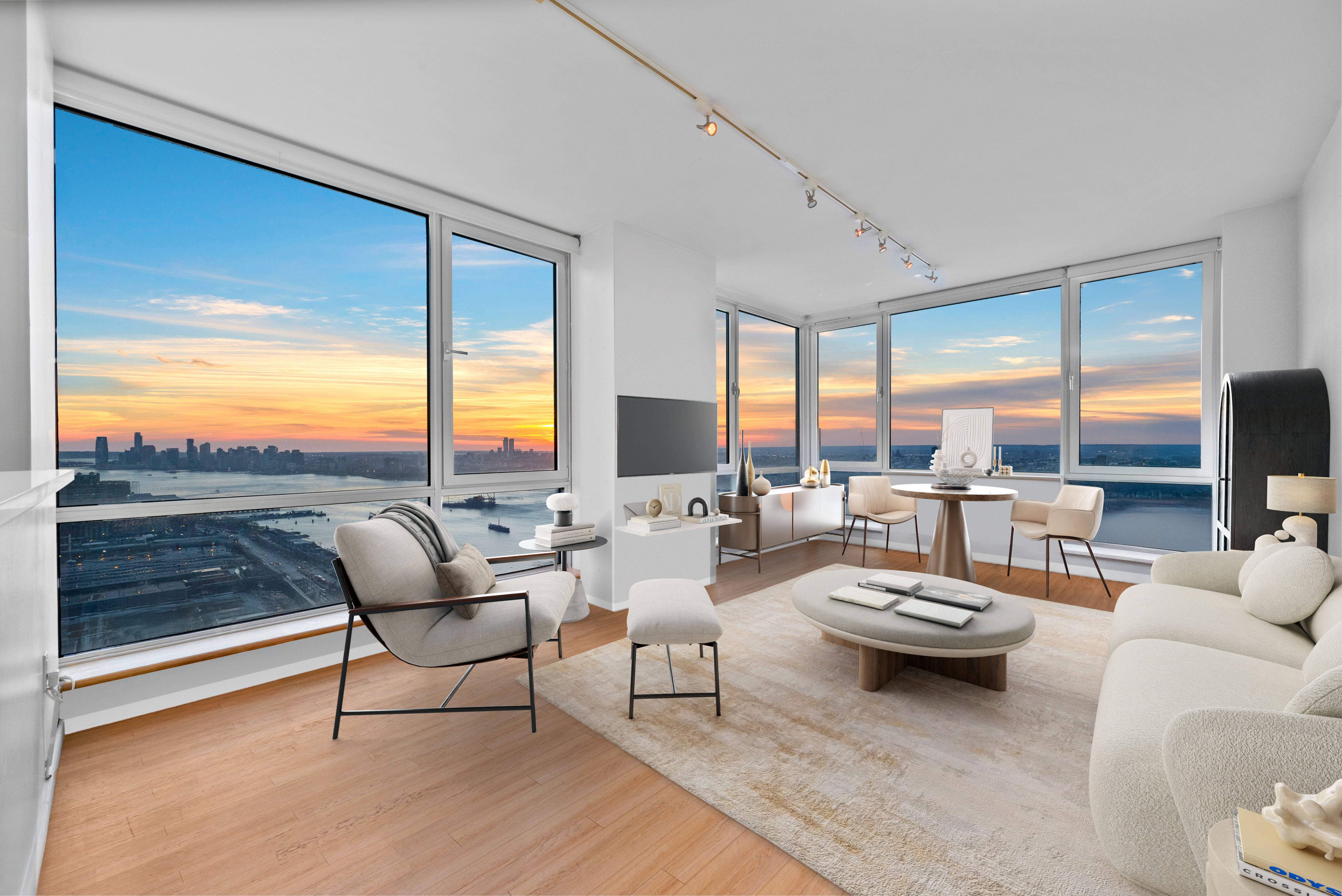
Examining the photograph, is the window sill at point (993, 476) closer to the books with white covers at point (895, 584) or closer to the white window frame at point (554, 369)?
the books with white covers at point (895, 584)

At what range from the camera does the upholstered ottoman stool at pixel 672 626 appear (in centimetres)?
229

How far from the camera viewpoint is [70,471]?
1.84 metres

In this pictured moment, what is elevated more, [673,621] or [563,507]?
[563,507]

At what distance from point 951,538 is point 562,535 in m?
3.07

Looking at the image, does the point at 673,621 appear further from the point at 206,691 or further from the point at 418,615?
the point at 206,691

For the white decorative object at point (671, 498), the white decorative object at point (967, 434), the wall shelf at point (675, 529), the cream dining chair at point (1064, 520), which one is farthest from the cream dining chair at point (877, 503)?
the white decorative object at point (671, 498)

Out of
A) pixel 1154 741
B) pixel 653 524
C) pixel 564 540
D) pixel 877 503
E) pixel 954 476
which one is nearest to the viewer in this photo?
pixel 1154 741

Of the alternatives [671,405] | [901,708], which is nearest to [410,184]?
[671,405]

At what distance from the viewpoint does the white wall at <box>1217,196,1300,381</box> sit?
3613mm

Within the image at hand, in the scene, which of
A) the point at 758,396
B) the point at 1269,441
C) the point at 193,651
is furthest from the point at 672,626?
the point at 758,396

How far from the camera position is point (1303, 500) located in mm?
2502

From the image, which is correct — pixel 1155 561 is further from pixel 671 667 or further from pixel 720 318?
pixel 720 318

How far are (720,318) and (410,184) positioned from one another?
3.42 m

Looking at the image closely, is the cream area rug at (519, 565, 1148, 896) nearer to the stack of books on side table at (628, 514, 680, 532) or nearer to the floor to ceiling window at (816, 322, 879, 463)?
the stack of books on side table at (628, 514, 680, 532)
